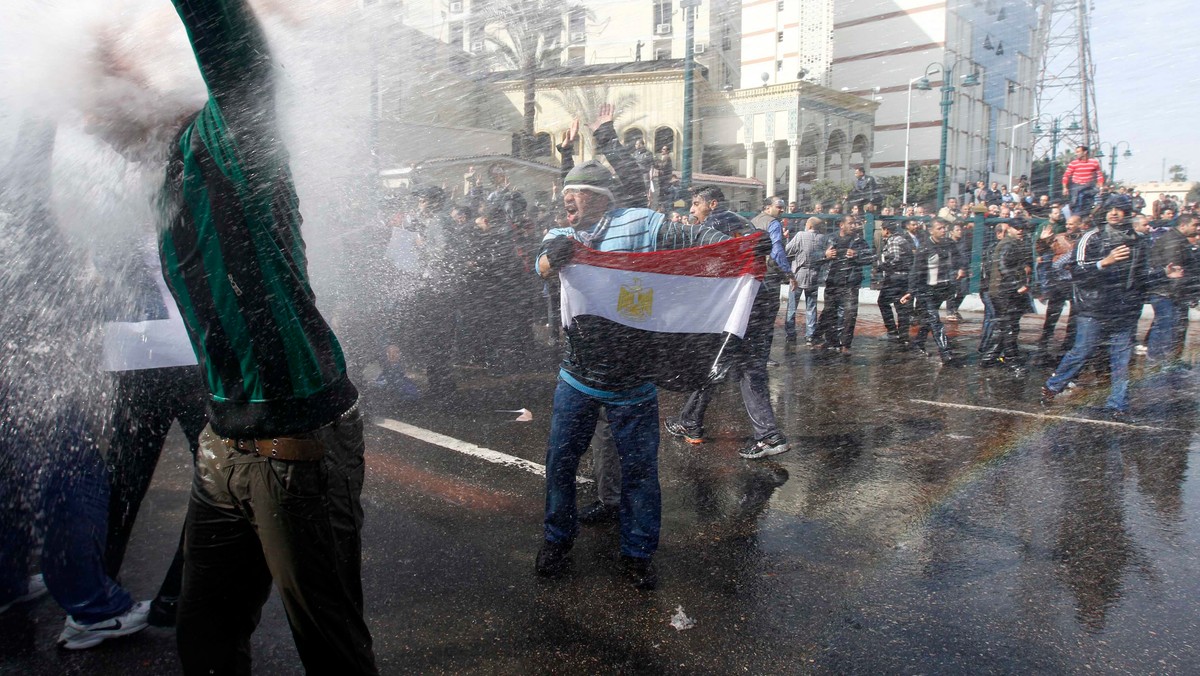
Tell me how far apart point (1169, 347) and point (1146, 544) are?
5.42 metres

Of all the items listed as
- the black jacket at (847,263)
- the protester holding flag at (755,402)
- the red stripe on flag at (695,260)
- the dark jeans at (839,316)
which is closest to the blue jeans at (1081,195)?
the black jacket at (847,263)

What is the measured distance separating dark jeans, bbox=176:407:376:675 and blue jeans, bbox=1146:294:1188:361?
27.2ft

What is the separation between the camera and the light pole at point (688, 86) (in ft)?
26.9

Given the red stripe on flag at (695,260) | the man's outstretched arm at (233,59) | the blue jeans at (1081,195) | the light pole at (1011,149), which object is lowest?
the red stripe on flag at (695,260)

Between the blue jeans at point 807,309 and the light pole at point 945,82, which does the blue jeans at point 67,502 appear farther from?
the light pole at point 945,82

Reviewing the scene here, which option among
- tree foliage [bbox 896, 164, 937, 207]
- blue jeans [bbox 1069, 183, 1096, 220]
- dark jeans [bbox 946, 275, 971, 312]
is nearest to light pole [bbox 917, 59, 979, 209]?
blue jeans [bbox 1069, 183, 1096, 220]

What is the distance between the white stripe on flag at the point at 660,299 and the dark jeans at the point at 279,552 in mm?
1414

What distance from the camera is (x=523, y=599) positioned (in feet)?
9.12

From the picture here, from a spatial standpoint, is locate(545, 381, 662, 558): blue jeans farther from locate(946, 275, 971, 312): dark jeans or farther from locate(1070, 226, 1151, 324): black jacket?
locate(946, 275, 971, 312): dark jeans

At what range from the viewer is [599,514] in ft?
11.7

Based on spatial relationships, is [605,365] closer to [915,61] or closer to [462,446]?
[462,446]

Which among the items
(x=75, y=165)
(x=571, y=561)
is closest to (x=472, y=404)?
(x=571, y=561)

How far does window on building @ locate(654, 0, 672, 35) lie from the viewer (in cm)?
789

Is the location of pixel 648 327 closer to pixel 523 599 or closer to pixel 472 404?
pixel 523 599
